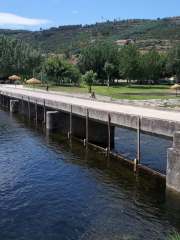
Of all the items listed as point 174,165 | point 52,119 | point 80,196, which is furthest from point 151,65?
point 80,196

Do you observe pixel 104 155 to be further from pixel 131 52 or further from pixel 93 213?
pixel 131 52

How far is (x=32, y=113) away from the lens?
42062mm

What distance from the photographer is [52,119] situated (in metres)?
31.8

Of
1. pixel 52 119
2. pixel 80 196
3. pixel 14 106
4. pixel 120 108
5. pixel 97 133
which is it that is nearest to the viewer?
pixel 80 196

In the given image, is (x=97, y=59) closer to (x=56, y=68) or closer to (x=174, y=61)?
(x=56, y=68)

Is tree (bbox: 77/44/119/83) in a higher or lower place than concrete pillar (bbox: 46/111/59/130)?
higher

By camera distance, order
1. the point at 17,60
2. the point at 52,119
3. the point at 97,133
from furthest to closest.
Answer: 1. the point at 17,60
2. the point at 52,119
3. the point at 97,133

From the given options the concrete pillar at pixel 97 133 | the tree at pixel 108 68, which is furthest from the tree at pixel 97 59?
the concrete pillar at pixel 97 133

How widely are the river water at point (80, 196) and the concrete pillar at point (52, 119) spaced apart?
6.13 meters

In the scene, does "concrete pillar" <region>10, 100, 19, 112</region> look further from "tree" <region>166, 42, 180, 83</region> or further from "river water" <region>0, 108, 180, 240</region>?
"tree" <region>166, 42, 180, 83</region>

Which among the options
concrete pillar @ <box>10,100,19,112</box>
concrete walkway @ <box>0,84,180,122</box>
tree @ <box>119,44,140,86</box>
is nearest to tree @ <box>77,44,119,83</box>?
tree @ <box>119,44,140,86</box>

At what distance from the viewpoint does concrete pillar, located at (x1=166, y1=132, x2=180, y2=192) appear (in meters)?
15.3

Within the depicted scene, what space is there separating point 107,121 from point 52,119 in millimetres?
10353

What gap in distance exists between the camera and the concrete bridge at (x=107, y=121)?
15961 mm
